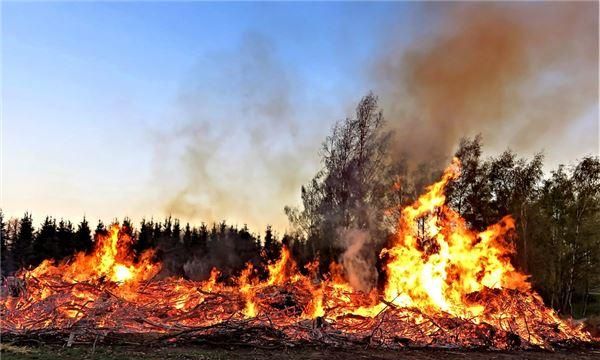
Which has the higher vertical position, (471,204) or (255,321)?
(471,204)

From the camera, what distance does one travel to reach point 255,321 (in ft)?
38.2

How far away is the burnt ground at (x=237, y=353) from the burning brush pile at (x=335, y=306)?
55 cm

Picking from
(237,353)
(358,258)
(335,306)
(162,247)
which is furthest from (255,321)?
(162,247)

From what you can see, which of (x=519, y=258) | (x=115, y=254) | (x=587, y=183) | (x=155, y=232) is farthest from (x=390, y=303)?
(x=155, y=232)

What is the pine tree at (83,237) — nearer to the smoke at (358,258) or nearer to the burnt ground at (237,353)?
the smoke at (358,258)

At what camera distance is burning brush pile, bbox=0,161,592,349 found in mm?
11305

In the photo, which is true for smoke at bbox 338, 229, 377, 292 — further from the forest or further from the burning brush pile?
the burning brush pile

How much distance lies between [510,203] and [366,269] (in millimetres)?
9607

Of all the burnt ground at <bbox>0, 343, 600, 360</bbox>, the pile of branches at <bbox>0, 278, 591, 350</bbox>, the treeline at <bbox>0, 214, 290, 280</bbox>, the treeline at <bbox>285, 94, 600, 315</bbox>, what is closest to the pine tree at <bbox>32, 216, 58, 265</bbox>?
the treeline at <bbox>0, 214, 290, 280</bbox>

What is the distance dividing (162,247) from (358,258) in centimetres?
3346

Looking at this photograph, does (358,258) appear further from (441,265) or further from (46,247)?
(46,247)

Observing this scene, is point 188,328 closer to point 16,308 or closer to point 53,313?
point 53,313

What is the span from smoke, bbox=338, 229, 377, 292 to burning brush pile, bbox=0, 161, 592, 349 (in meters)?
8.33

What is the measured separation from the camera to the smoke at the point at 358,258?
947 inches
